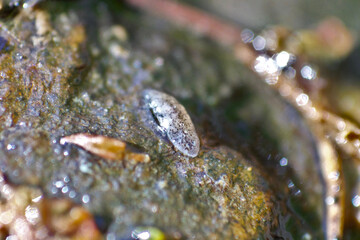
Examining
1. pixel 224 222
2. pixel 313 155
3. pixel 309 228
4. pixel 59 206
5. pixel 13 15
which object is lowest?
pixel 309 228

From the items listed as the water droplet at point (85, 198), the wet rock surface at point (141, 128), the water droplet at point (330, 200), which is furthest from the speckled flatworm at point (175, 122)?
the water droplet at point (330, 200)

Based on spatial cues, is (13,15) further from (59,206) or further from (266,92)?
(266,92)

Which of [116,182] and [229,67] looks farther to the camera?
[229,67]

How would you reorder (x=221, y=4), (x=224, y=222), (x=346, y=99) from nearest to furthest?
(x=224, y=222) → (x=346, y=99) → (x=221, y=4)

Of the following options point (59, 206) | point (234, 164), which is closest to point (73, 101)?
point (59, 206)

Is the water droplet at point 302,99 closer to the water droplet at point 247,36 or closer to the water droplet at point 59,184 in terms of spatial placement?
the water droplet at point 247,36

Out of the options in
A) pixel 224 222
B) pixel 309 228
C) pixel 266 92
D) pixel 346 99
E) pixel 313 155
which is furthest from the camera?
pixel 346 99

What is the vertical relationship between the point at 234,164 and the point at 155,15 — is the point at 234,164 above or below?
below
